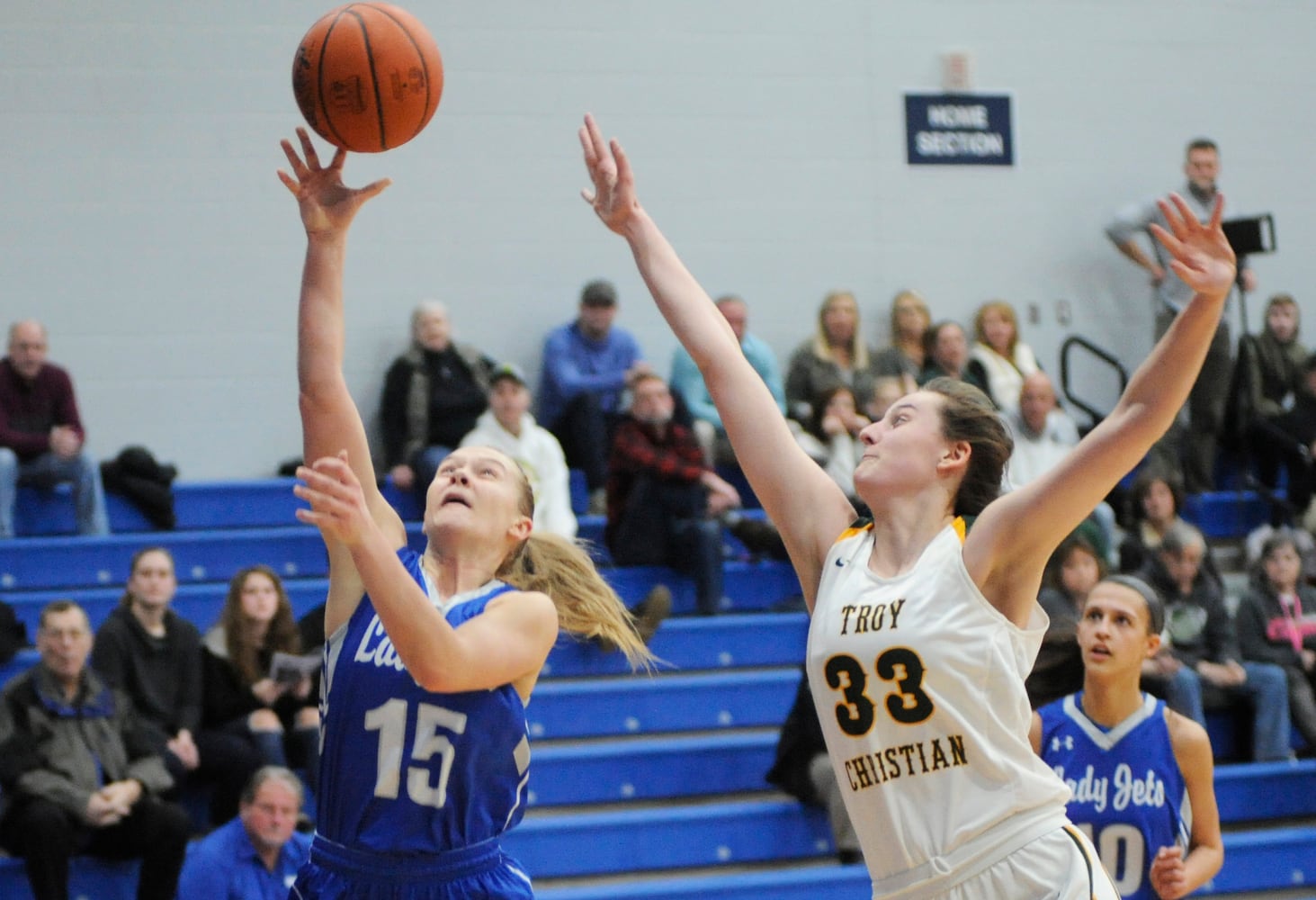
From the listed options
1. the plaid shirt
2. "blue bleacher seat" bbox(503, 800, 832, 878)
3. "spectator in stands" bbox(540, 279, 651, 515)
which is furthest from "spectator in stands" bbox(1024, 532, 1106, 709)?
"spectator in stands" bbox(540, 279, 651, 515)

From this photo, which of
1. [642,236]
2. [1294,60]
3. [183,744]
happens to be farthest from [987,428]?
[1294,60]

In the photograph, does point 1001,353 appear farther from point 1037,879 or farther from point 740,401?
point 1037,879

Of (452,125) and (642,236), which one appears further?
(452,125)

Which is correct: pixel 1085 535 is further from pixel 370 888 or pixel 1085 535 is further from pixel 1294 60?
pixel 370 888

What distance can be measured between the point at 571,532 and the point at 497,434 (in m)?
0.67

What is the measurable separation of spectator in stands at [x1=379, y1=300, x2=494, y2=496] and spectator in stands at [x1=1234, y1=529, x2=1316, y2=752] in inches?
166

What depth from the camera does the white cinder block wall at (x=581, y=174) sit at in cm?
973

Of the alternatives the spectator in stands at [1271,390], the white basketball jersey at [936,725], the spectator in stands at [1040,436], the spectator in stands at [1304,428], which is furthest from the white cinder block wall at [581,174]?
the white basketball jersey at [936,725]

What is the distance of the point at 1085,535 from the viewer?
342 inches

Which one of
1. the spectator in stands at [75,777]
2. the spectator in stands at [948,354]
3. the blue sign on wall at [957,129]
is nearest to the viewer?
the spectator in stands at [75,777]

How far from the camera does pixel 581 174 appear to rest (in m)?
10.5

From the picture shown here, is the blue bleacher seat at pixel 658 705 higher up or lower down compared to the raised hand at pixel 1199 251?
lower down

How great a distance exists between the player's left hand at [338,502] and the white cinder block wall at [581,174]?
24.1 ft

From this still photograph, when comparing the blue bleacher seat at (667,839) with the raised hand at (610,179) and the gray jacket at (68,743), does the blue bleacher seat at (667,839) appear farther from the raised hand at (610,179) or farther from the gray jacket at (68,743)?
the raised hand at (610,179)
